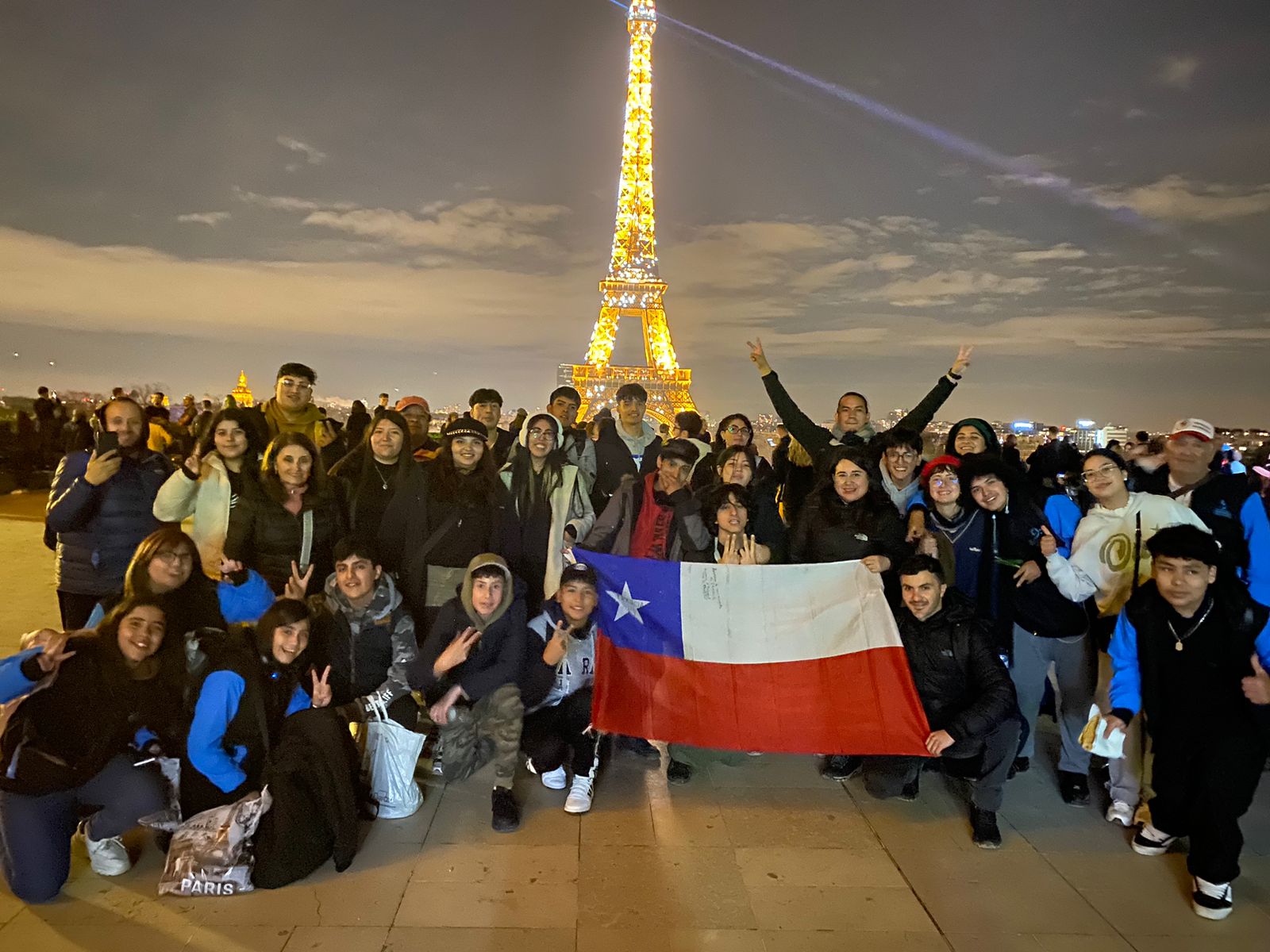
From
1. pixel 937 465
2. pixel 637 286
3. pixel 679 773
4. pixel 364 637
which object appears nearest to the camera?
pixel 364 637

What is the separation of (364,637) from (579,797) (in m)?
1.47

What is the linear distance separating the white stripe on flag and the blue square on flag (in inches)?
2.5

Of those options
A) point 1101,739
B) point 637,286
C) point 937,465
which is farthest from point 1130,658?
point 637,286

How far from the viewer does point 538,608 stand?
4812 mm

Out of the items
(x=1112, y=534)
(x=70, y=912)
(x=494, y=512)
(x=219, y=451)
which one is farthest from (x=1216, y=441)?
(x=70, y=912)

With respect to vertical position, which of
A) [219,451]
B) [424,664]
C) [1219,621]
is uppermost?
[219,451]

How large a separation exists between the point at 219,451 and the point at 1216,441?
601 centimetres

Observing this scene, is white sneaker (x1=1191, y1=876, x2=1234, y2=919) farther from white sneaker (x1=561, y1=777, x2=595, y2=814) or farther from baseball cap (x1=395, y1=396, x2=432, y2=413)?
baseball cap (x1=395, y1=396, x2=432, y2=413)

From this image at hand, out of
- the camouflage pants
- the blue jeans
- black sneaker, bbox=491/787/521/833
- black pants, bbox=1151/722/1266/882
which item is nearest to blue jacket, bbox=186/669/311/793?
the blue jeans

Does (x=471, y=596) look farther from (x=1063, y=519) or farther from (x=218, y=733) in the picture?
(x=1063, y=519)

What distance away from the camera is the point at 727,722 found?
14.8ft

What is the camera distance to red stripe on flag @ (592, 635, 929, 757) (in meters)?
4.32

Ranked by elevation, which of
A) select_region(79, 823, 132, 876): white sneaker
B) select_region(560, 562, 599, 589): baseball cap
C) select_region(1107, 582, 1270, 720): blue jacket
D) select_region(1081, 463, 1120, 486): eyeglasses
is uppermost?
select_region(1081, 463, 1120, 486): eyeglasses

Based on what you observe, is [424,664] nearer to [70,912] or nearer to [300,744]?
[300,744]
